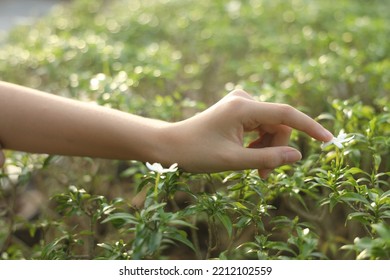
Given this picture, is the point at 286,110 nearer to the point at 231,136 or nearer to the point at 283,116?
the point at 283,116

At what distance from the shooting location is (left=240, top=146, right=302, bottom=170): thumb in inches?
49.4

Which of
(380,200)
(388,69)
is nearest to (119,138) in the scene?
(380,200)

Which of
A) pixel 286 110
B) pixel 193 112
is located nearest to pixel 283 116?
pixel 286 110

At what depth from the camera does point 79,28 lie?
11.8 ft

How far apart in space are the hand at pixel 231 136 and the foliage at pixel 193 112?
0.07m

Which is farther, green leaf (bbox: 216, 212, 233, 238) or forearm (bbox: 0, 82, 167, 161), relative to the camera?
forearm (bbox: 0, 82, 167, 161)

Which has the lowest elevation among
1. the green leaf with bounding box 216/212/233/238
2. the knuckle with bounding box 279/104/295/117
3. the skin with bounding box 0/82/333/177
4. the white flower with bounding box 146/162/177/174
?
the green leaf with bounding box 216/212/233/238

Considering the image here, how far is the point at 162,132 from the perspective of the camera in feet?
4.31

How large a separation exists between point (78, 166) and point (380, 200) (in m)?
1.37

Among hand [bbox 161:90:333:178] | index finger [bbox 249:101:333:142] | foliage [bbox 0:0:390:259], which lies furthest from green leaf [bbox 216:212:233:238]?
index finger [bbox 249:101:333:142]

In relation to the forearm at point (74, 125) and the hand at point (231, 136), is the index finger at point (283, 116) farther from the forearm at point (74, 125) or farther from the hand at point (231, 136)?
the forearm at point (74, 125)

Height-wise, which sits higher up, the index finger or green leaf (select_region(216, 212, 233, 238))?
the index finger

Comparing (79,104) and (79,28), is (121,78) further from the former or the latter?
(79,28)

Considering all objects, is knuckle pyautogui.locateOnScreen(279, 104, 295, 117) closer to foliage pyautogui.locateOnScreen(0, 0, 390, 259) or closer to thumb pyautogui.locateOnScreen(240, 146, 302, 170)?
thumb pyautogui.locateOnScreen(240, 146, 302, 170)
